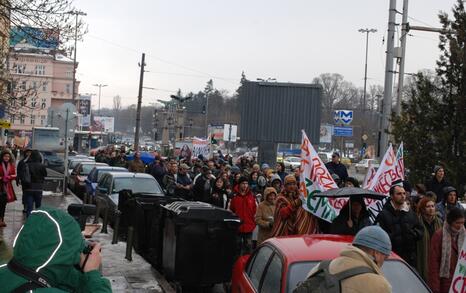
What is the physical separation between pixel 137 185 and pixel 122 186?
0.37 metres

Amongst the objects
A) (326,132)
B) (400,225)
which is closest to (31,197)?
(400,225)

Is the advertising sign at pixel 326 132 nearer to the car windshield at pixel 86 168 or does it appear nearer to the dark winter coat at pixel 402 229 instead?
the car windshield at pixel 86 168

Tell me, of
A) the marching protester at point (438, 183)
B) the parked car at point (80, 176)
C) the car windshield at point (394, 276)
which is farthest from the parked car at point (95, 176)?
the car windshield at point (394, 276)

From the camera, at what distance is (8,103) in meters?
17.5

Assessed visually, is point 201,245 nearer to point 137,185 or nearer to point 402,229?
point 402,229

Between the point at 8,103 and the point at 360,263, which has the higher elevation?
the point at 8,103

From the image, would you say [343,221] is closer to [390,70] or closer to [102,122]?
[390,70]

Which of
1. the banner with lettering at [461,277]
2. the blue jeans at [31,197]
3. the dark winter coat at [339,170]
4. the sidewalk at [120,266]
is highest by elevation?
the dark winter coat at [339,170]

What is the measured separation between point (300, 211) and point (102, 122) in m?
100

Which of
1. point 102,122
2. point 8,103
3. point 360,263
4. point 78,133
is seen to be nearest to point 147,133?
point 102,122

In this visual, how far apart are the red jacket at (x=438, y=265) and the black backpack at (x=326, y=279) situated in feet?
13.4

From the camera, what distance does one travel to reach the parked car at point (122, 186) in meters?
15.4

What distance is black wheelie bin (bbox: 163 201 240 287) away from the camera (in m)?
9.02

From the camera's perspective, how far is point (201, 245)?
356 inches
